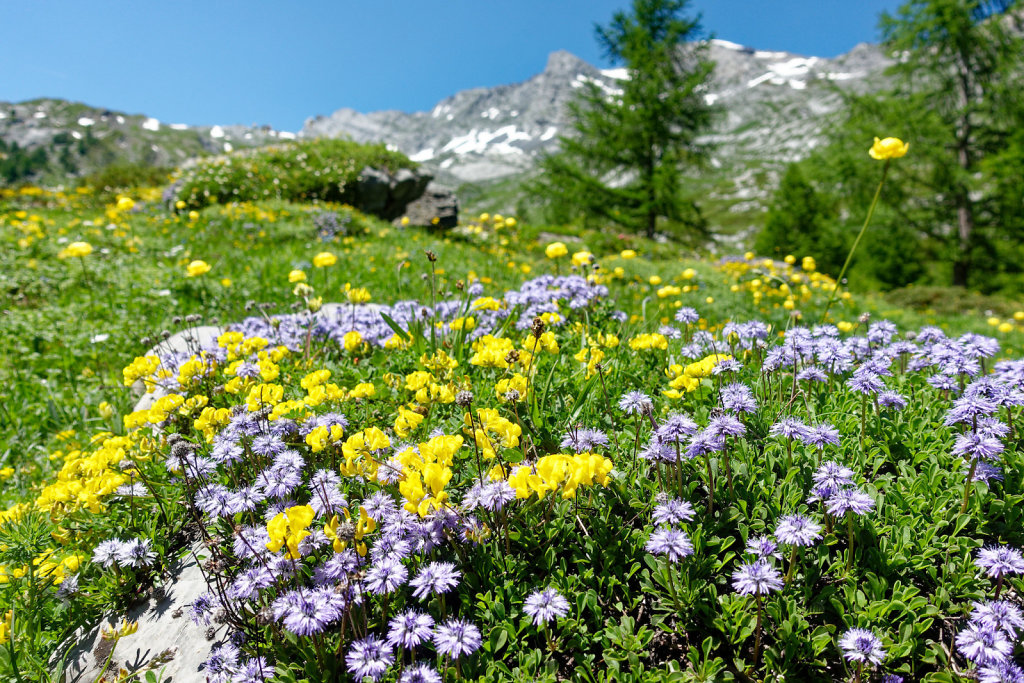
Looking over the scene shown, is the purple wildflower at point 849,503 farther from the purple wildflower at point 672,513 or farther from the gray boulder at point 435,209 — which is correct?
the gray boulder at point 435,209

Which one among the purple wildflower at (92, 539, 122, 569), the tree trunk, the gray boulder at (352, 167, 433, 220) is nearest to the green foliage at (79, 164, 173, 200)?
the gray boulder at (352, 167, 433, 220)

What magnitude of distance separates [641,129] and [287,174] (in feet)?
48.4

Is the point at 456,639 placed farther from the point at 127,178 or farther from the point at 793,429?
the point at 127,178

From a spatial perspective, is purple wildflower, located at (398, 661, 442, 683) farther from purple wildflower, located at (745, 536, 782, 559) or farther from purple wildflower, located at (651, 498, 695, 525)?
purple wildflower, located at (745, 536, 782, 559)

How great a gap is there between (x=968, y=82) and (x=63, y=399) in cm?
3165

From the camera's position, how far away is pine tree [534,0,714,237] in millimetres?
21719

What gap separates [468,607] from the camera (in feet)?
6.56

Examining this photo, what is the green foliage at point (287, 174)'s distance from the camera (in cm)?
1505

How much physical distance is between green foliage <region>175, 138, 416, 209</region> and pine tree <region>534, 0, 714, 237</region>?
8588 mm

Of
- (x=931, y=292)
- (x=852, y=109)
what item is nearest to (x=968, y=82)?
(x=852, y=109)

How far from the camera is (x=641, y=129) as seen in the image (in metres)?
22.1

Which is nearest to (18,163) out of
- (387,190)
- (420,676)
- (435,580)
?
(387,190)

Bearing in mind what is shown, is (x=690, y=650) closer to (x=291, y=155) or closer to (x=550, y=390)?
(x=550, y=390)

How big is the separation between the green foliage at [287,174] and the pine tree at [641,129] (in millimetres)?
8588
